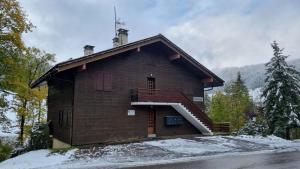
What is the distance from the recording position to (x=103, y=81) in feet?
63.2

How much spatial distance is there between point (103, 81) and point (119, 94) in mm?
1489

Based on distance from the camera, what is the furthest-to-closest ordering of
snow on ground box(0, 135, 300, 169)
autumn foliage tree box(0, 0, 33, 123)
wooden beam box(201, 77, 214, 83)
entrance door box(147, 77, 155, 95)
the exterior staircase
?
wooden beam box(201, 77, 214, 83), entrance door box(147, 77, 155, 95), the exterior staircase, autumn foliage tree box(0, 0, 33, 123), snow on ground box(0, 135, 300, 169)

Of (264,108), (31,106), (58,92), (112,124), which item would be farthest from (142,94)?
(31,106)

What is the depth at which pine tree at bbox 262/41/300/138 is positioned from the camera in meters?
23.5

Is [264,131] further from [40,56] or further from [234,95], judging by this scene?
[40,56]

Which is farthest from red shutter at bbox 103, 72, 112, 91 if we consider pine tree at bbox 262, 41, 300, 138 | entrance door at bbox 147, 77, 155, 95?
pine tree at bbox 262, 41, 300, 138

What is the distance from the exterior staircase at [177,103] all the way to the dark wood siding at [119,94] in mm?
632

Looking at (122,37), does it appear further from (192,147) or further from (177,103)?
(192,147)

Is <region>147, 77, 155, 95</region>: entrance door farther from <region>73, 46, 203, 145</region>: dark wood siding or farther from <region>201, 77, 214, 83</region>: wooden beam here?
<region>201, 77, 214, 83</region>: wooden beam

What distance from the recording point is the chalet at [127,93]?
18234mm

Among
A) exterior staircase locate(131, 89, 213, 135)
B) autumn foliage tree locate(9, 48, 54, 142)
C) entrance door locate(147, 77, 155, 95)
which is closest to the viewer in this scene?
exterior staircase locate(131, 89, 213, 135)

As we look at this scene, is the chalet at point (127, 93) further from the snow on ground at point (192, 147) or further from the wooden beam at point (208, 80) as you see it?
the snow on ground at point (192, 147)

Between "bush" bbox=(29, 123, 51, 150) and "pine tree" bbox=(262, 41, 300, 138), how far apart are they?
1838 centimetres

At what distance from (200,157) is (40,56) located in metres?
19.6
